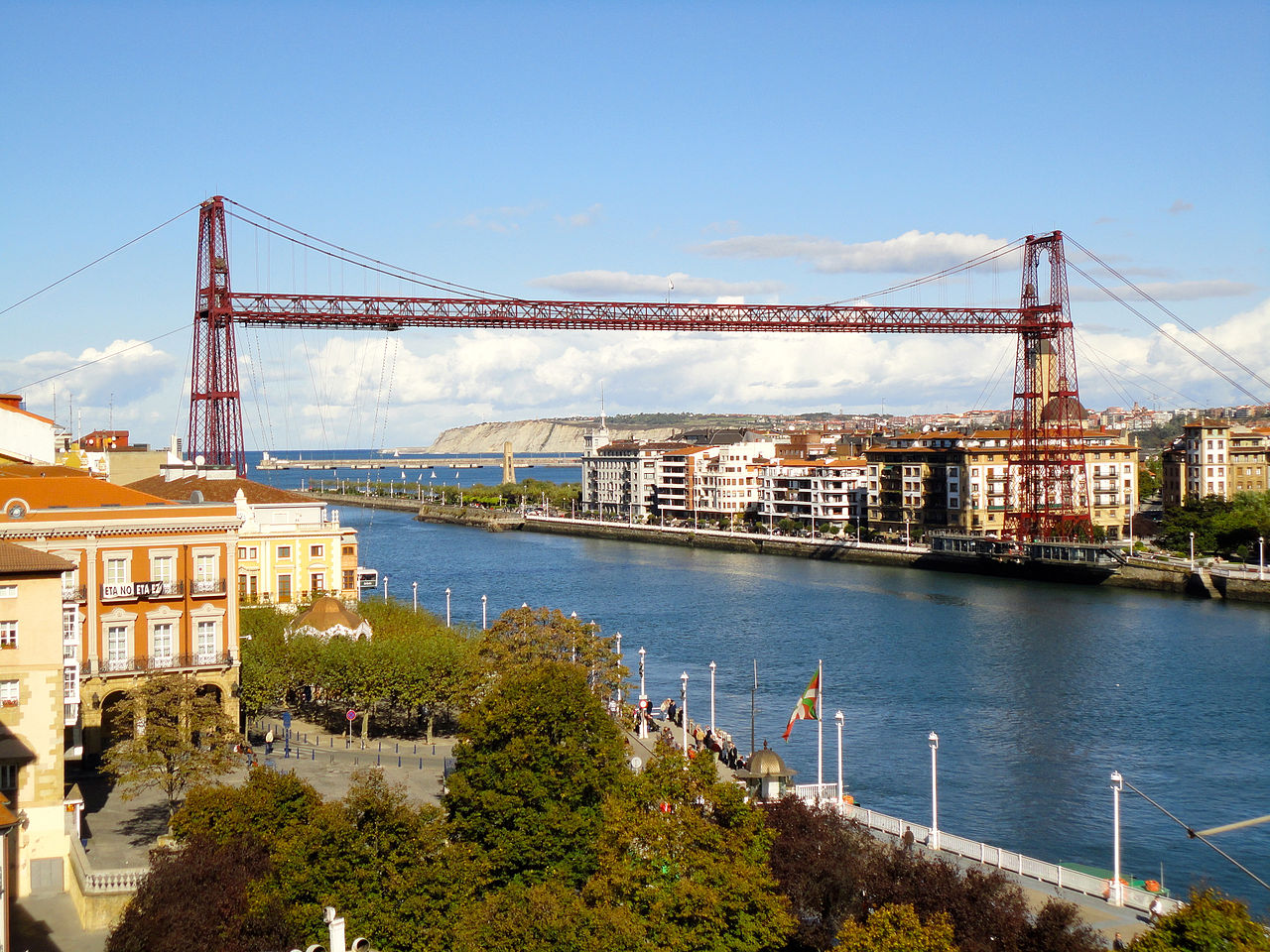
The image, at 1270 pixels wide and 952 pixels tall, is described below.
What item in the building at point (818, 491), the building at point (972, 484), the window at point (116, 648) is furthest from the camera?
the building at point (818, 491)

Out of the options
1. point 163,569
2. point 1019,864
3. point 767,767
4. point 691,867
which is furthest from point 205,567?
point 1019,864

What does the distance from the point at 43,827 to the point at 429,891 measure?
4412 millimetres

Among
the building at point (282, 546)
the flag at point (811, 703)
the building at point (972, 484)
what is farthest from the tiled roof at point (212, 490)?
the building at point (972, 484)

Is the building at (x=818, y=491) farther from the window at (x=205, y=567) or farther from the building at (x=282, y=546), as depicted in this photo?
the window at (x=205, y=567)

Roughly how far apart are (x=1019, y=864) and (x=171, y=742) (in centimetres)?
806

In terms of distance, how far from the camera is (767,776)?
1358 cm

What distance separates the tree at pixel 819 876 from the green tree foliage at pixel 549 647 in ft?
24.7

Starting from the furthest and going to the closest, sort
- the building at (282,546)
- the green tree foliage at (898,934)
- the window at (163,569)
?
the building at (282,546), the window at (163,569), the green tree foliage at (898,934)

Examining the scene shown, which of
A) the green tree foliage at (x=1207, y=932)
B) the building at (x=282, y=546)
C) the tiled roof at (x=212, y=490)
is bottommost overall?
the green tree foliage at (x=1207, y=932)

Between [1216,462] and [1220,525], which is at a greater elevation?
[1216,462]

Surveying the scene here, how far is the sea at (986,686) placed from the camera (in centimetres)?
1562

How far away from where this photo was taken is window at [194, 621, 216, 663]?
53.3ft

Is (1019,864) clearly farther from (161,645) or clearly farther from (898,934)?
(161,645)

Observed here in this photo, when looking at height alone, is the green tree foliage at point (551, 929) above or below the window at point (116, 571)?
below
